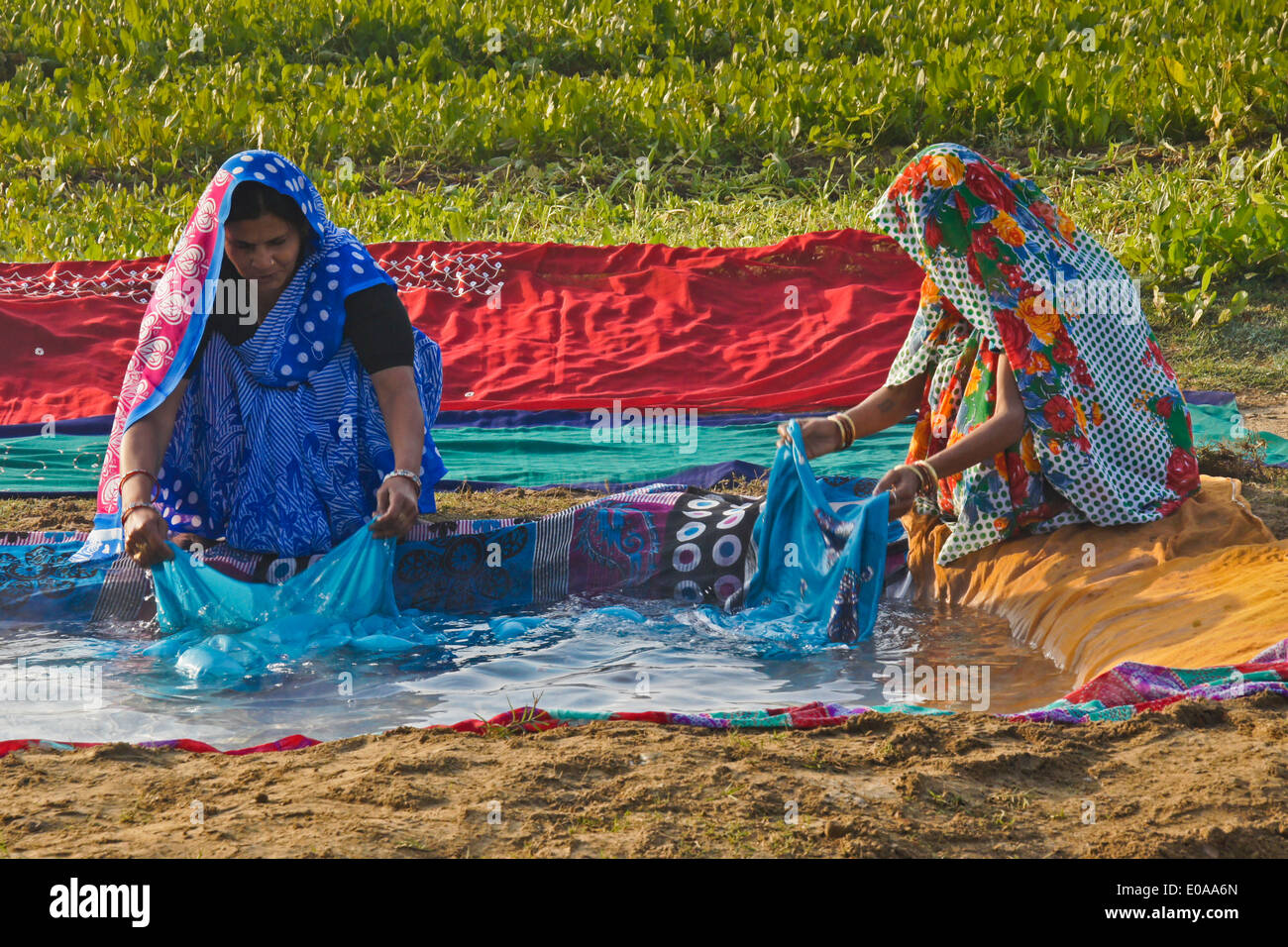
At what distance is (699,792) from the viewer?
2.31m

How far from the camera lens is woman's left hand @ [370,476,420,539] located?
11.8 ft

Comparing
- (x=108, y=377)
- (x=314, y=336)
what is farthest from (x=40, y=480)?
(x=314, y=336)

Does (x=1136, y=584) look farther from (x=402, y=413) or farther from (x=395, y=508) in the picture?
(x=402, y=413)

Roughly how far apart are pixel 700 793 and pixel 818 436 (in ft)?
5.40

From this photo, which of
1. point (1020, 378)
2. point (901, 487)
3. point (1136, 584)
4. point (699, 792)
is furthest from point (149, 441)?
point (1136, 584)

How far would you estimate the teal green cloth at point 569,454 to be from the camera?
502cm

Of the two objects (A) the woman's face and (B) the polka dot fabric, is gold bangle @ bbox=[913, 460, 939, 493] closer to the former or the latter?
(B) the polka dot fabric

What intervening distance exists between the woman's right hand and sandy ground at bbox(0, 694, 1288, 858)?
0.96m

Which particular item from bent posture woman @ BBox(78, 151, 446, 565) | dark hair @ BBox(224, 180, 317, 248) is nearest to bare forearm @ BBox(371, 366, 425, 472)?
bent posture woman @ BBox(78, 151, 446, 565)

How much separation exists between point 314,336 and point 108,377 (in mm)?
2135

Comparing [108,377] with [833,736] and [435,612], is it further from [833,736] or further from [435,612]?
[833,736]

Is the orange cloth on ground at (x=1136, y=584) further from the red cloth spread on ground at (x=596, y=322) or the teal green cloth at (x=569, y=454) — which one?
the red cloth spread on ground at (x=596, y=322)

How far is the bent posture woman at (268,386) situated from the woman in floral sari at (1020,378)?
1.20 metres

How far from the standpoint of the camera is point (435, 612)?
394 centimetres
